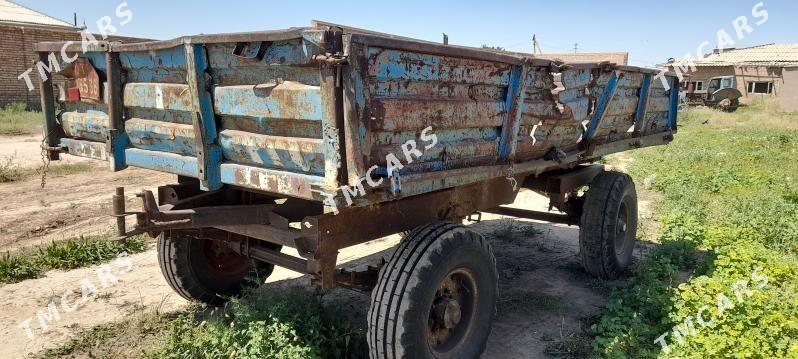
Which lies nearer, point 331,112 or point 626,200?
point 331,112

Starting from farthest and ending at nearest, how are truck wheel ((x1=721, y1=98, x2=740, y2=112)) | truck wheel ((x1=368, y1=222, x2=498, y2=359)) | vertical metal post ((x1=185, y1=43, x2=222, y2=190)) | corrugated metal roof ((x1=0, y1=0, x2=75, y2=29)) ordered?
truck wheel ((x1=721, y1=98, x2=740, y2=112))
corrugated metal roof ((x1=0, y1=0, x2=75, y2=29))
truck wheel ((x1=368, y1=222, x2=498, y2=359))
vertical metal post ((x1=185, y1=43, x2=222, y2=190))

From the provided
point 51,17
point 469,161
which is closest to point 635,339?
point 469,161

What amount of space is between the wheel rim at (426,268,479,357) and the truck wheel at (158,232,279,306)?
4.38ft

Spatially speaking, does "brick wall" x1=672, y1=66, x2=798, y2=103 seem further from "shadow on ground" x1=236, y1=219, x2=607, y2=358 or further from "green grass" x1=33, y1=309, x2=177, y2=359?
"green grass" x1=33, y1=309, x2=177, y2=359

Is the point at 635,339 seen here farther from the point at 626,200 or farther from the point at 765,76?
the point at 765,76

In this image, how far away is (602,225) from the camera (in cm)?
493

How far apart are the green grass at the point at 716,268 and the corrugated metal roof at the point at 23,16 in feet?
65.9

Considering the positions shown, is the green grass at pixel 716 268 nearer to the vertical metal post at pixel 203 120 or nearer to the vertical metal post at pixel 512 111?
the vertical metal post at pixel 512 111

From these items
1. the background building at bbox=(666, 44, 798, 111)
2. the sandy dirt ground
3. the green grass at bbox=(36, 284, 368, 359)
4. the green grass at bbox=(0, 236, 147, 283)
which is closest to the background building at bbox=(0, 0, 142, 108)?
the sandy dirt ground

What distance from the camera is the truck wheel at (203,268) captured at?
407 centimetres

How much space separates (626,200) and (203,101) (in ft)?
13.6

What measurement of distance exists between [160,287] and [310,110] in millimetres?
3165

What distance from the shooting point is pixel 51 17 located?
22.0 metres

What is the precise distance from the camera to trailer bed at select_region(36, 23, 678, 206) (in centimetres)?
242
